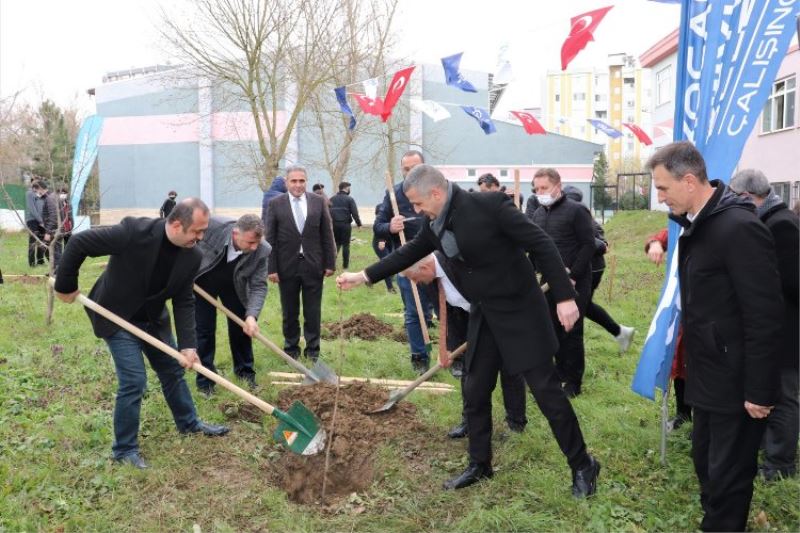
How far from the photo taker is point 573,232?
5336 mm

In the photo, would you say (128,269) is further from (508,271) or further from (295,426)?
(508,271)

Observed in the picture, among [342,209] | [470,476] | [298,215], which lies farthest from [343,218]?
[470,476]

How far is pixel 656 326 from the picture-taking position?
408cm

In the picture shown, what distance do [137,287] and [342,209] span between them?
29.4 feet

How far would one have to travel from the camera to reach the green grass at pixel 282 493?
11.7 feet

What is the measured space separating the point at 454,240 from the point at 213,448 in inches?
93.6

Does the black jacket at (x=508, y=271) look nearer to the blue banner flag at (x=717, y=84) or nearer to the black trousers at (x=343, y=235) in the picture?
the blue banner flag at (x=717, y=84)

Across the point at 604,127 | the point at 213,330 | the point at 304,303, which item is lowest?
the point at 213,330

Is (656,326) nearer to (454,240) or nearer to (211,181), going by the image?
(454,240)

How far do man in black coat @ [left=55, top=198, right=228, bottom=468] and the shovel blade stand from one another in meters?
1.39

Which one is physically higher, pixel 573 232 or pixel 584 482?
pixel 573 232

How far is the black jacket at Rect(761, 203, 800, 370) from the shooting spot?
3199 millimetres

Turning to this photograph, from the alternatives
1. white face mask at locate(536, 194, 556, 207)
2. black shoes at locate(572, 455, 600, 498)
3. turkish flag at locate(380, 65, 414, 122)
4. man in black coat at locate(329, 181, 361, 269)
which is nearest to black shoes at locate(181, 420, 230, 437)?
black shoes at locate(572, 455, 600, 498)

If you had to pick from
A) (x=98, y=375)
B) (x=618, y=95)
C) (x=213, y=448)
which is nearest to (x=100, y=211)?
(x=98, y=375)
